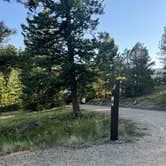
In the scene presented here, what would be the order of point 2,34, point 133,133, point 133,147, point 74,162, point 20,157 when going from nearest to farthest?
point 74,162 → point 20,157 → point 133,147 → point 133,133 → point 2,34

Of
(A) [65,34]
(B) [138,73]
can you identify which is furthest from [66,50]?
(B) [138,73]

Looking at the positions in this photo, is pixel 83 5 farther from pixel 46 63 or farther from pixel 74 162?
pixel 74 162

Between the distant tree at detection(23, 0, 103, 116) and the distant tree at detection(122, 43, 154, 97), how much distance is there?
17849mm

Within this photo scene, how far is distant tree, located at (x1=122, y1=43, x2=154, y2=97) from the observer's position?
36.9m

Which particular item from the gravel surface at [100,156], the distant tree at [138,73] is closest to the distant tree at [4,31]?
the gravel surface at [100,156]

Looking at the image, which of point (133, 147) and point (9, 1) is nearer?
point (133, 147)

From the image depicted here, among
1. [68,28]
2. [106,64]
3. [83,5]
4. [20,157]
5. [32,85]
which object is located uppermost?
[83,5]

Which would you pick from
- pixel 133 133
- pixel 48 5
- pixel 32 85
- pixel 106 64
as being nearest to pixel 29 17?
pixel 48 5

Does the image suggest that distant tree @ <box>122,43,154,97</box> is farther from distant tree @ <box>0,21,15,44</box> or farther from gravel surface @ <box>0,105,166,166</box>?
gravel surface @ <box>0,105,166,166</box>

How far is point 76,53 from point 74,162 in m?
14.0

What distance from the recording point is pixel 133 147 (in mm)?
7977

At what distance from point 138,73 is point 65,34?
64.7 ft

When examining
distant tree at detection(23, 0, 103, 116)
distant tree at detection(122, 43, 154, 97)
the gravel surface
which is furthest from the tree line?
distant tree at detection(122, 43, 154, 97)

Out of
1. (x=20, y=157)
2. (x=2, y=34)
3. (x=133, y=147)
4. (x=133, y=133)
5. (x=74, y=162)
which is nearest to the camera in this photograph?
(x=74, y=162)
